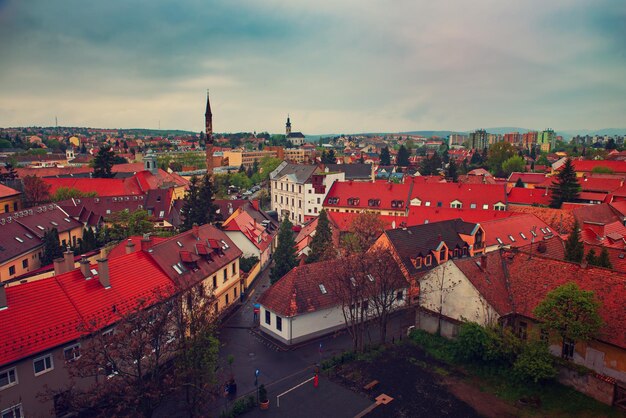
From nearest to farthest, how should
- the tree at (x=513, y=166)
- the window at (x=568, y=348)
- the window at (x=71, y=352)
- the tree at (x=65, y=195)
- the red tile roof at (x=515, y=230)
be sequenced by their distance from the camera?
1. the window at (x=71, y=352)
2. the window at (x=568, y=348)
3. the red tile roof at (x=515, y=230)
4. the tree at (x=65, y=195)
5. the tree at (x=513, y=166)

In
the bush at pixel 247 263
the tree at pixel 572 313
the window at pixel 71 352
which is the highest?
the tree at pixel 572 313

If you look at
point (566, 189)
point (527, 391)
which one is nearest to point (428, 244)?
point (527, 391)

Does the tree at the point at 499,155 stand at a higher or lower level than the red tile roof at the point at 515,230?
higher

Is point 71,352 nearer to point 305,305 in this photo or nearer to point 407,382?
point 305,305

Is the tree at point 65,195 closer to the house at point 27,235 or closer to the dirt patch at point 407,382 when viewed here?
the house at point 27,235

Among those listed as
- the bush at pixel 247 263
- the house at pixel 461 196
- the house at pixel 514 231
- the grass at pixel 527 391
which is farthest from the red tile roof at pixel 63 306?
the house at pixel 461 196

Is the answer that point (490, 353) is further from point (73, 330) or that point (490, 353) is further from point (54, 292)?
point (54, 292)

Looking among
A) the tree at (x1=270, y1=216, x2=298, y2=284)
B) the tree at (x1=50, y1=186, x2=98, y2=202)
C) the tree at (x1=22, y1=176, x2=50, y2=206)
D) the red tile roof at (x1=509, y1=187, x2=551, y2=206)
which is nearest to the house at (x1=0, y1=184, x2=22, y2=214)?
the tree at (x1=22, y1=176, x2=50, y2=206)

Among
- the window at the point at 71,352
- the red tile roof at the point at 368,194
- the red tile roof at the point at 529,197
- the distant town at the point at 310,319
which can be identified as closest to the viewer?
the distant town at the point at 310,319
